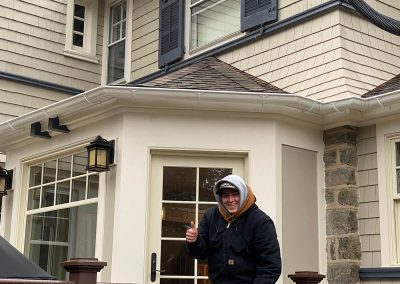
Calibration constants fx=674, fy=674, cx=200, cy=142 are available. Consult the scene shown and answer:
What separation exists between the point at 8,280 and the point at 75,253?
17.2ft

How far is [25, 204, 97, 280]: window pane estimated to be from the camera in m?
7.25

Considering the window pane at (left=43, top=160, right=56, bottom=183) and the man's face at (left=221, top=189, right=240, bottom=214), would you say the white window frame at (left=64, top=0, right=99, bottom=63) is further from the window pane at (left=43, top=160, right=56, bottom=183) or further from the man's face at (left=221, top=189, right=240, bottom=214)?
the man's face at (left=221, top=189, right=240, bottom=214)

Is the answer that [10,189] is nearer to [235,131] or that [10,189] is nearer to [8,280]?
[235,131]

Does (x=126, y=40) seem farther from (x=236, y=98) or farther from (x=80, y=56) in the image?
(x=236, y=98)

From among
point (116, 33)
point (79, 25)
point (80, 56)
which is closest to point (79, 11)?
point (79, 25)

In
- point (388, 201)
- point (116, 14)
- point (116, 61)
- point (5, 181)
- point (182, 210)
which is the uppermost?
point (116, 14)

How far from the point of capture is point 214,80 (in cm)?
750

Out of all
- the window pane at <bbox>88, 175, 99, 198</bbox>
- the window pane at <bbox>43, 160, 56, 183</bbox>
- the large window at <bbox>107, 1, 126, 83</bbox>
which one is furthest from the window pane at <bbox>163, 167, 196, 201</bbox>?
the large window at <bbox>107, 1, 126, 83</bbox>

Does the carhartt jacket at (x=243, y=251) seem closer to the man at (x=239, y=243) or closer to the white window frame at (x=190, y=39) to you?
the man at (x=239, y=243)

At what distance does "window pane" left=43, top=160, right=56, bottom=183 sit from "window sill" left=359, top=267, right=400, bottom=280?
142 inches

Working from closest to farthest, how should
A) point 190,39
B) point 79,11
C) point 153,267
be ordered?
point 153,267, point 190,39, point 79,11

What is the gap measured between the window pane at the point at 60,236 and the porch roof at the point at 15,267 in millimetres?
4681

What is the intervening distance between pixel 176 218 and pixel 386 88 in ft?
8.56

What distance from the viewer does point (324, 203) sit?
7090mm
